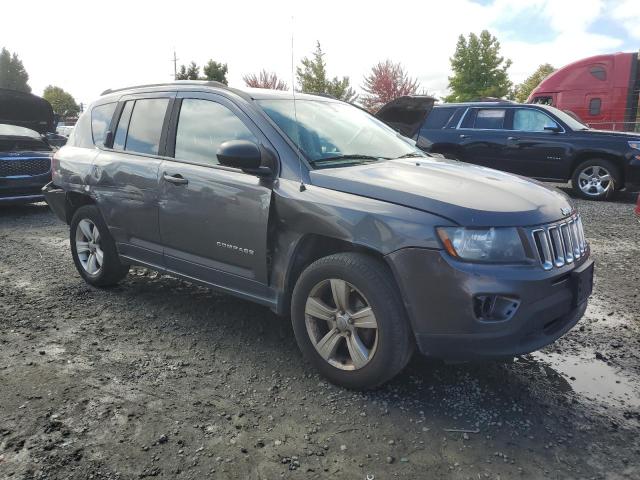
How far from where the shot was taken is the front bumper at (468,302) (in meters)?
2.51

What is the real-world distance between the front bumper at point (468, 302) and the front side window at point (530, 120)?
26.8 feet

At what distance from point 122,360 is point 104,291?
157 centimetres

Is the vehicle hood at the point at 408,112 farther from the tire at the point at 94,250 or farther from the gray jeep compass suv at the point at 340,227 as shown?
the tire at the point at 94,250

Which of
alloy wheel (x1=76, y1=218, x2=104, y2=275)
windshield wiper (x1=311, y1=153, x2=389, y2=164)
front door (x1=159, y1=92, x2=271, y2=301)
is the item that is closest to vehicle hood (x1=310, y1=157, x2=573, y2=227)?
windshield wiper (x1=311, y1=153, x2=389, y2=164)

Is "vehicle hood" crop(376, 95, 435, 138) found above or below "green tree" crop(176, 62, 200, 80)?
below

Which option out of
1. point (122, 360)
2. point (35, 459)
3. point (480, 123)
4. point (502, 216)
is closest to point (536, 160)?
point (480, 123)

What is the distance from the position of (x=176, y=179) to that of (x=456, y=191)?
194 centimetres

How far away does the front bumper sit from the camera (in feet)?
8.23

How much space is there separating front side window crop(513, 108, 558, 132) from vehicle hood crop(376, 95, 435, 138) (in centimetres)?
543

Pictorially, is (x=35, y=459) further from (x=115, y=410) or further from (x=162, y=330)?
(x=162, y=330)

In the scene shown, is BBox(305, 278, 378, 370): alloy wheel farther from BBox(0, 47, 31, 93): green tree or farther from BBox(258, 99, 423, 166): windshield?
BBox(0, 47, 31, 93): green tree

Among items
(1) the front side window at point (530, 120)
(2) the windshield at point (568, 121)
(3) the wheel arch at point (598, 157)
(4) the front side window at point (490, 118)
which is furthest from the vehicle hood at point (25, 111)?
(3) the wheel arch at point (598, 157)

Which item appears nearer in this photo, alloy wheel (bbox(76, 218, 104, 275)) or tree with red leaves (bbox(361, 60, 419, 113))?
alloy wheel (bbox(76, 218, 104, 275))

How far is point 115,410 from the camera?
279cm
